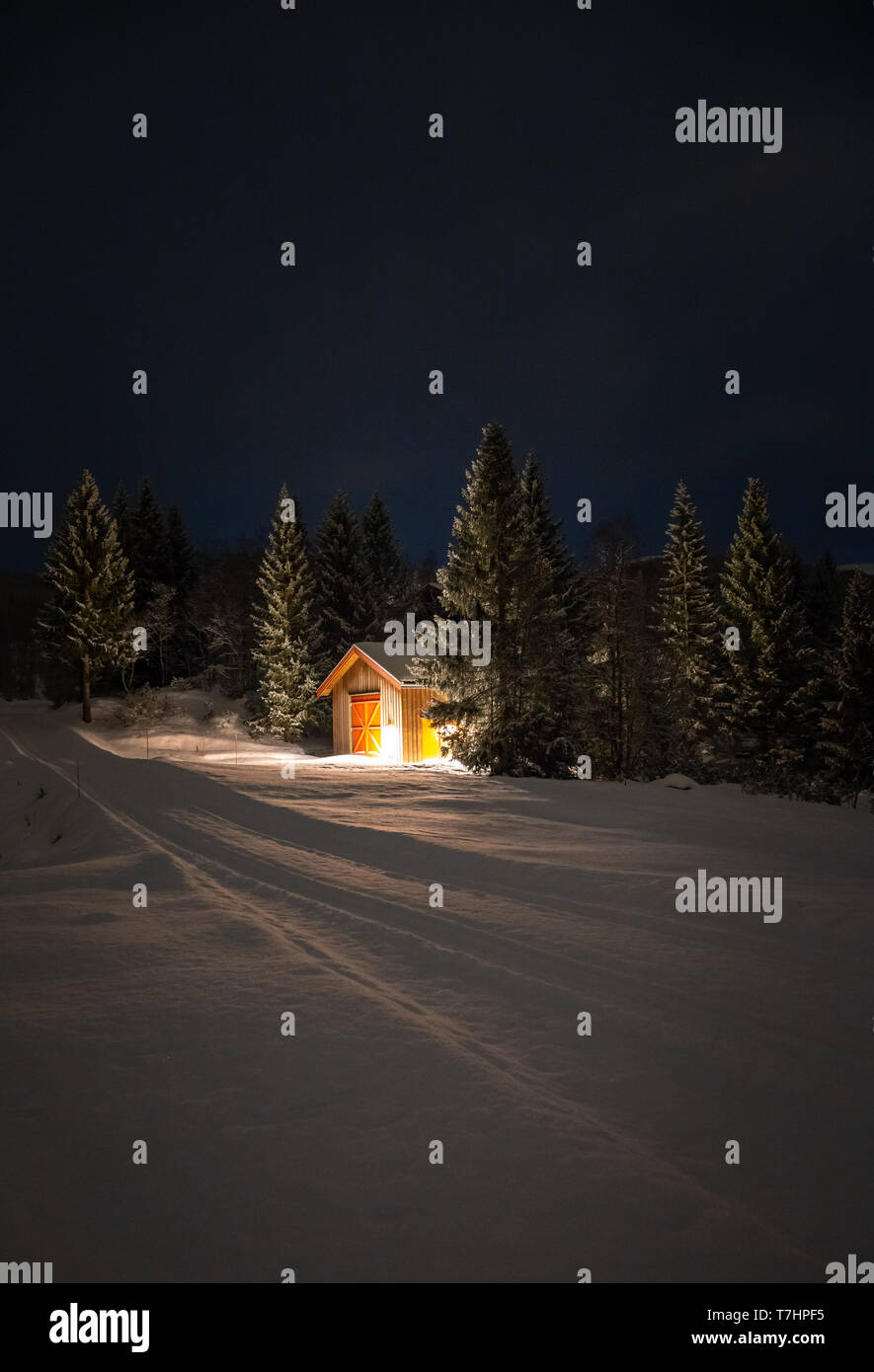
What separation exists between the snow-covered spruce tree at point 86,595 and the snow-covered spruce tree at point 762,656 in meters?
30.9

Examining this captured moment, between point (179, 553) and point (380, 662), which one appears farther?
point (179, 553)

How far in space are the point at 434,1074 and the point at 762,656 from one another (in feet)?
99.8

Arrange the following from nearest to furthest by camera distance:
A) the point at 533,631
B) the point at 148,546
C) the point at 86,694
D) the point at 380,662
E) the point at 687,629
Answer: the point at 533,631 → the point at 380,662 → the point at 687,629 → the point at 86,694 → the point at 148,546

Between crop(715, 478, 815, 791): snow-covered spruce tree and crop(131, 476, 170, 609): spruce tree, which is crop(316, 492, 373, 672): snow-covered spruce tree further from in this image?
crop(715, 478, 815, 791): snow-covered spruce tree

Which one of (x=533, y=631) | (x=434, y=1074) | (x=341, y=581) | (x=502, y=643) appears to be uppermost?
(x=341, y=581)

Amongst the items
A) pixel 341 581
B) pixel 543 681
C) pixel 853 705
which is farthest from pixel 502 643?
pixel 341 581

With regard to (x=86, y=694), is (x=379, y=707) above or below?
below

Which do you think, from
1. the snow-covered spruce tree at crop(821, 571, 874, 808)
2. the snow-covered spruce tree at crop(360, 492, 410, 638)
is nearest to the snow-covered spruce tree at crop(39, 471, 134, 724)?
the snow-covered spruce tree at crop(360, 492, 410, 638)

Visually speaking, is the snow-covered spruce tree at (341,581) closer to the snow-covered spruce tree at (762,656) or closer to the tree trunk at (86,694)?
the tree trunk at (86,694)

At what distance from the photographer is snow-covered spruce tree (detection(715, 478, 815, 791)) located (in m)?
30.7

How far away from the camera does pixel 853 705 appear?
27625mm

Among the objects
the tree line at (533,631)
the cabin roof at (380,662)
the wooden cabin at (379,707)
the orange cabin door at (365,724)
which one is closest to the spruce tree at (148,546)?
the tree line at (533,631)

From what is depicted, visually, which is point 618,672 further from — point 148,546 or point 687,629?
point 148,546
